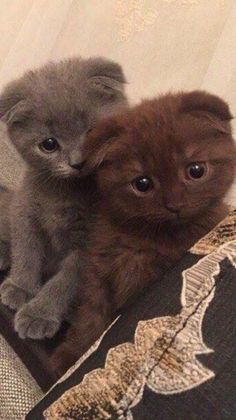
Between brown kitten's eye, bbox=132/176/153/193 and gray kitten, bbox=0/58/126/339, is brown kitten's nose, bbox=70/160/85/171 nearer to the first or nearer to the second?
gray kitten, bbox=0/58/126/339

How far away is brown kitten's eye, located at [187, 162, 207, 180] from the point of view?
69 centimetres

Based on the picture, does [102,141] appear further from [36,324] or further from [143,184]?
[36,324]

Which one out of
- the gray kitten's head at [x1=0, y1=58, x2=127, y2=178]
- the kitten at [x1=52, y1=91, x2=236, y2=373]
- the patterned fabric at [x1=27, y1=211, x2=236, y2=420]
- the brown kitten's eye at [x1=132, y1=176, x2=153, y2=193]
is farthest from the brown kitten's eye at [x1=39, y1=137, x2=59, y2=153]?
the patterned fabric at [x1=27, y1=211, x2=236, y2=420]

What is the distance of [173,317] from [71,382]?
166 mm

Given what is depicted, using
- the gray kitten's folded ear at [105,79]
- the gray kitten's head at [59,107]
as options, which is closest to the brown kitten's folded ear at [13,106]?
the gray kitten's head at [59,107]

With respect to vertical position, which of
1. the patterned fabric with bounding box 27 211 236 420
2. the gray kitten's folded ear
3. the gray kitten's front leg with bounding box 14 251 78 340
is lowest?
the gray kitten's front leg with bounding box 14 251 78 340

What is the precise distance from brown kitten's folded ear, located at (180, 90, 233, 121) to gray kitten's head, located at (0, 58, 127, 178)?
175mm

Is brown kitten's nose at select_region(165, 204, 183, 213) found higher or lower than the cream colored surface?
lower

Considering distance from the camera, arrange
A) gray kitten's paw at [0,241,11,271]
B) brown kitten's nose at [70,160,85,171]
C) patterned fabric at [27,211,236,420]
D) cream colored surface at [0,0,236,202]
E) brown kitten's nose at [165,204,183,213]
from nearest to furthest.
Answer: patterned fabric at [27,211,236,420] < brown kitten's nose at [165,204,183,213] < brown kitten's nose at [70,160,85,171] < gray kitten's paw at [0,241,11,271] < cream colored surface at [0,0,236,202]

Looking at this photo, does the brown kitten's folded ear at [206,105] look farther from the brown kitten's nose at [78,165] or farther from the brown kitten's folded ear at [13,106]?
the brown kitten's folded ear at [13,106]

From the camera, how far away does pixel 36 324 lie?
0.83m

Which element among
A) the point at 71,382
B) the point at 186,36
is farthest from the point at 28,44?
the point at 71,382

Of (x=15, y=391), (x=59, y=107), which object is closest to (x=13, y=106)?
(x=59, y=107)

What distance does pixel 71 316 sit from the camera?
0.86m
